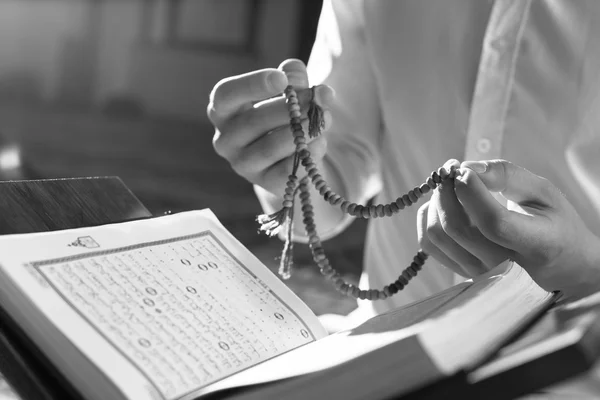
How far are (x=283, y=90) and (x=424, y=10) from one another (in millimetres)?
296

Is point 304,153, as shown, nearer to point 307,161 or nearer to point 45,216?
point 307,161

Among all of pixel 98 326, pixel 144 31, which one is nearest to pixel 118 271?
pixel 98 326

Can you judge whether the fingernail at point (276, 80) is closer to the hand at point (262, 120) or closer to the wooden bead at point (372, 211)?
the hand at point (262, 120)

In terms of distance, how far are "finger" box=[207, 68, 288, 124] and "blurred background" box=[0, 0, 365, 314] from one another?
223cm

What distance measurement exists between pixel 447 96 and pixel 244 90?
0.30 meters

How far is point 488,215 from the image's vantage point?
44 centimetres

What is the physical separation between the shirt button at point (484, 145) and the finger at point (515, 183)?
23 centimetres

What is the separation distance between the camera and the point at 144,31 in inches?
125

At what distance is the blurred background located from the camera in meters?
3.03

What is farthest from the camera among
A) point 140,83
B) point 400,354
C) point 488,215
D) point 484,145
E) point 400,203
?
point 140,83

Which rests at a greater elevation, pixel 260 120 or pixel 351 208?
pixel 260 120

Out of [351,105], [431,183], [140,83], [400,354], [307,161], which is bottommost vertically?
[400,354]

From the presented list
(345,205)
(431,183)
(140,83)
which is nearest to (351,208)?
(345,205)

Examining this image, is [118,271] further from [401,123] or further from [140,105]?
[140,105]
